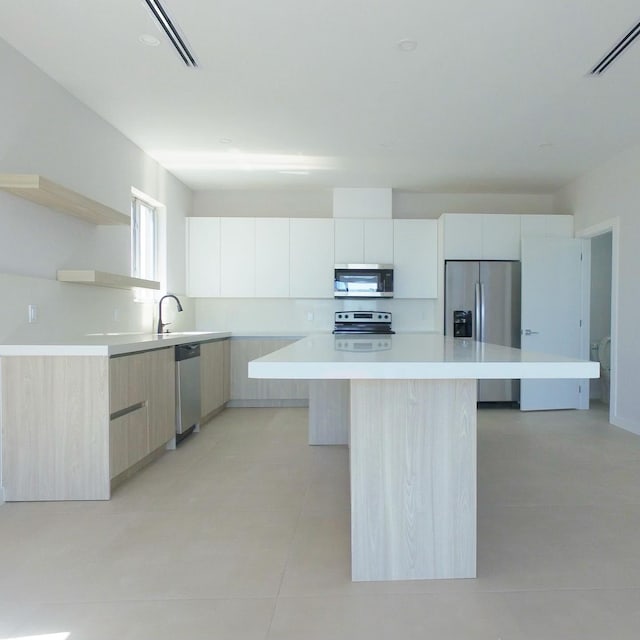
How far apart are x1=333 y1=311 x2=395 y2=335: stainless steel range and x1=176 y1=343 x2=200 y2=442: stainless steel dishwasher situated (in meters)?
1.98

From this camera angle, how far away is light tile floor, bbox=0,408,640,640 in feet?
5.13

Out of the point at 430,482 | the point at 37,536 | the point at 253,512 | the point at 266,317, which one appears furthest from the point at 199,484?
the point at 266,317

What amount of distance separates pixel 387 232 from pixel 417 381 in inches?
161

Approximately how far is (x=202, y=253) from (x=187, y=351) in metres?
2.01

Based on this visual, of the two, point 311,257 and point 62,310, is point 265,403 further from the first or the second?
point 62,310

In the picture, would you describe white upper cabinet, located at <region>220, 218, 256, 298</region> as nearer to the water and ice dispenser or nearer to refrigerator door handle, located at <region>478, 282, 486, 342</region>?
the water and ice dispenser

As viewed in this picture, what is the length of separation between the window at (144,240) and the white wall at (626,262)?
14.7 feet

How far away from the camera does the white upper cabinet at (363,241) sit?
5629mm

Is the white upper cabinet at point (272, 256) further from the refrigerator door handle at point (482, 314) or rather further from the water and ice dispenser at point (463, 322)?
the refrigerator door handle at point (482, 314)

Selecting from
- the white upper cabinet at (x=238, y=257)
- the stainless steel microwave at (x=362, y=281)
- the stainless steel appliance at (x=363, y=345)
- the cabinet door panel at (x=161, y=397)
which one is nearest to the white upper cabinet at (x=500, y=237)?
the stainless steel microwave at (x=362, y=281)

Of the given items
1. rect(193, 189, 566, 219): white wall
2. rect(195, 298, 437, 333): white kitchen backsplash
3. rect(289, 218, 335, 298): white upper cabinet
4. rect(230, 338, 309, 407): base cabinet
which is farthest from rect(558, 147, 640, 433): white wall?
rect(230, 338, 309, 407): base cabinet

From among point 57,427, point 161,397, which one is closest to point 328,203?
point 161,397

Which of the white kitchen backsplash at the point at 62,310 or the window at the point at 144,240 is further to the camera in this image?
the window at the point at 144,240

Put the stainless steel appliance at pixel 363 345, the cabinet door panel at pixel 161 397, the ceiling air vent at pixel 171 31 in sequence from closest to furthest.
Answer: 1. the stainless steel appliance at pixel 363 345
2. the ceiling air vent at pixel 171 31
3. the cabinet door panel at pixel 161 397
